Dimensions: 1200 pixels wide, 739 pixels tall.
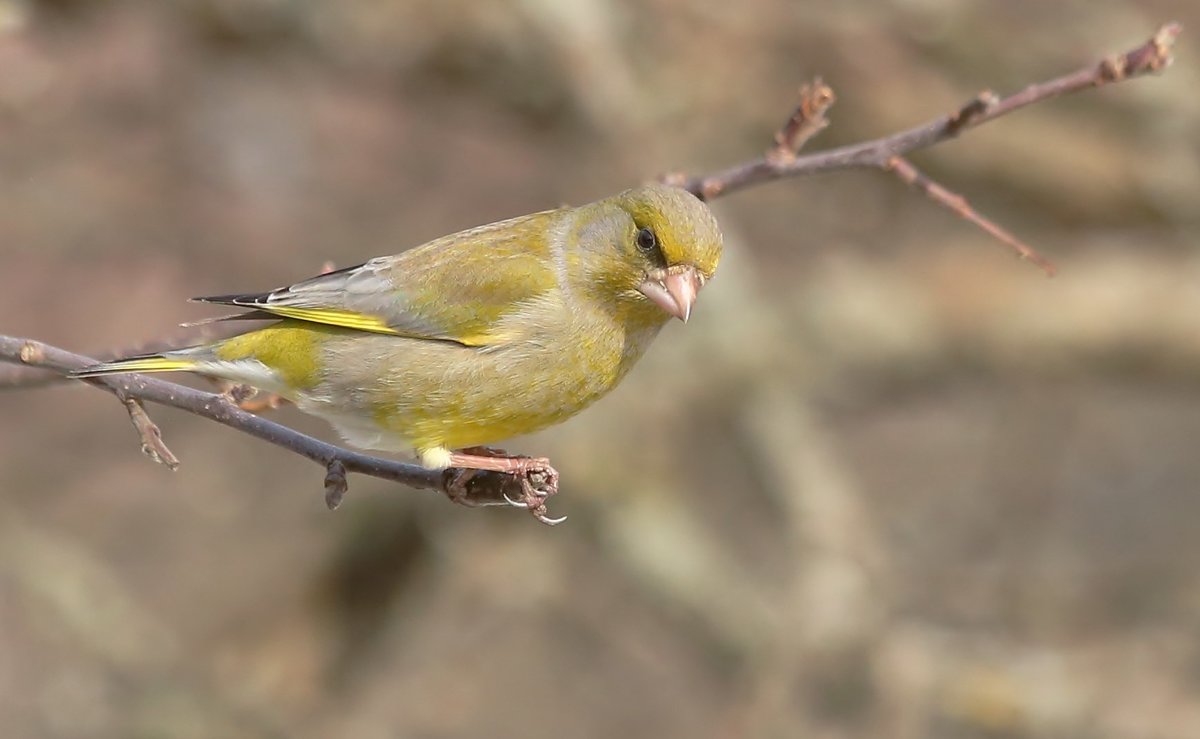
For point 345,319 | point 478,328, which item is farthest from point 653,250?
point 345,319

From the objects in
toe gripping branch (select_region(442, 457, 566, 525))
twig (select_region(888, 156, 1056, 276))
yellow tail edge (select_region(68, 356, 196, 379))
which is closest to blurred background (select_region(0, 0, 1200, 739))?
yellow tail edge (select_region(68, 356, 196, 379))

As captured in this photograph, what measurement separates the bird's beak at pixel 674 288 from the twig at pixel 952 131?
335 millimetres

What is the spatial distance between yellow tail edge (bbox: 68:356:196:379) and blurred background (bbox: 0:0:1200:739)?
3.40 meters

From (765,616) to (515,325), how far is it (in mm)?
4889

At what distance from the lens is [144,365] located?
4137 mm

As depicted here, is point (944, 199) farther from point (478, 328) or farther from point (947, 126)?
point (478, 328)

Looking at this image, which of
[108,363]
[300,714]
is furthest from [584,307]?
[300,714]

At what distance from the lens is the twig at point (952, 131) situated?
12.8ft

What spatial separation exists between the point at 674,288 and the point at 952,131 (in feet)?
2.86

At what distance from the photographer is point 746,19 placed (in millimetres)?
9680

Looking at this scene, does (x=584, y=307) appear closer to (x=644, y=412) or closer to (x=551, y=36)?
(x=551, y=36)

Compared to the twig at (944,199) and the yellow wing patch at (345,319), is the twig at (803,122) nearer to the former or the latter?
the twig at (944,199)

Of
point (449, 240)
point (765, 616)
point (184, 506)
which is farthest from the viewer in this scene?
point (184, 506)

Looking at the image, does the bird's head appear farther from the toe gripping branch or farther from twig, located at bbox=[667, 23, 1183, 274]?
the toe gripping branch
